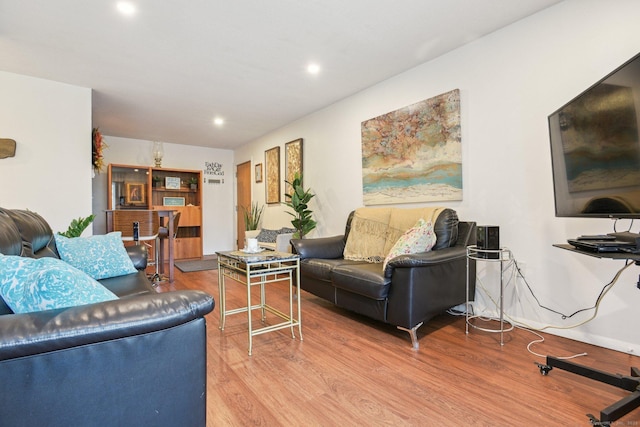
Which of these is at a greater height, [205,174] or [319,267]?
[205,174]

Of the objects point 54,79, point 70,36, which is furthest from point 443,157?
point 54,79

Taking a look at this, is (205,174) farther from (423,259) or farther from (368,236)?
(423,259)

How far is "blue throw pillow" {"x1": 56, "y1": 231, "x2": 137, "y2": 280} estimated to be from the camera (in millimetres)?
2156

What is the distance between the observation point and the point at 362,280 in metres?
2.32

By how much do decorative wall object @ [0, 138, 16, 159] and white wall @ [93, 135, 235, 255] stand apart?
8.51 feet

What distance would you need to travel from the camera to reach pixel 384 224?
10.1 feet

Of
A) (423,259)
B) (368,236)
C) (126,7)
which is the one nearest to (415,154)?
(368,236)

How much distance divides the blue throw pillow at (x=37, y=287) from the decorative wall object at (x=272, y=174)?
14.3 feet

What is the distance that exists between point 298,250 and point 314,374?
4.71 feet

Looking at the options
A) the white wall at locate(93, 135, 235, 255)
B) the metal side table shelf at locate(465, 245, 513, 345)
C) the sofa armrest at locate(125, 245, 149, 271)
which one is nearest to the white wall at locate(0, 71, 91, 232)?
the sofa armrest at locate(125, 245, 149, 271)

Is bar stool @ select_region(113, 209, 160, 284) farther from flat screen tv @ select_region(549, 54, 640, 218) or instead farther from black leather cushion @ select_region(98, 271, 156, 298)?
flat screen tv @ select_region(549, 54, 640, 218)

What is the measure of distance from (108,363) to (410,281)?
5.59 ft

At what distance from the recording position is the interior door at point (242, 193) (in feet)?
21.0

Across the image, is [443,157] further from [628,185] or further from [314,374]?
[314,374]
